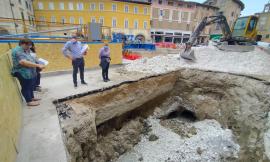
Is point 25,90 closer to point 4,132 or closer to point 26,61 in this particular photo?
point 26,61

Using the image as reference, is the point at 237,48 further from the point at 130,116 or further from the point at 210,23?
the point at 130,116

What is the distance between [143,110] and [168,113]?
147 centimetres

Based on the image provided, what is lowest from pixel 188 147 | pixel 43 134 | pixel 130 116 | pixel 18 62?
pixel 188 147

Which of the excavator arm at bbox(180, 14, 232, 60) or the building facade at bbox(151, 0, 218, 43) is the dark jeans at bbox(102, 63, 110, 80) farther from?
the building facade at bbox(151, 0, 218, 43)

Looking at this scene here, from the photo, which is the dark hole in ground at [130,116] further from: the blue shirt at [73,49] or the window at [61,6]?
the window at [61,6]

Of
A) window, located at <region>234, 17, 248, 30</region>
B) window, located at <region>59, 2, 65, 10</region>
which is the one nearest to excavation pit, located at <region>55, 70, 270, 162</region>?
window, located at <region>234, 17, 248, 30</region>

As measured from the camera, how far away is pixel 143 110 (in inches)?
269

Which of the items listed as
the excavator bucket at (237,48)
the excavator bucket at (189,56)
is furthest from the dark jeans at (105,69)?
the excavator bucket at (237,48)

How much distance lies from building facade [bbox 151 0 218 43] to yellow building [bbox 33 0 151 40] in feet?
10.8

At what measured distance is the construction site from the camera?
2.88 m

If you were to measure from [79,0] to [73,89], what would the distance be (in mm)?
25551

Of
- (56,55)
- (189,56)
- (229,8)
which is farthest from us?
(229,8)

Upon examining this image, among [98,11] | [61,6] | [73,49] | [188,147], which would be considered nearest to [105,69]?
[73,49]

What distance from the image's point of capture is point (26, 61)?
309cm
